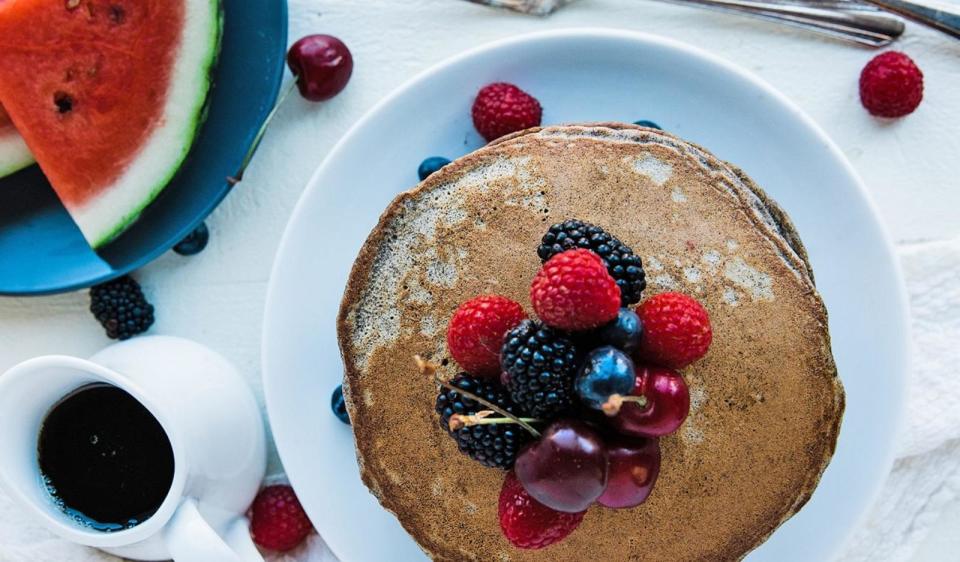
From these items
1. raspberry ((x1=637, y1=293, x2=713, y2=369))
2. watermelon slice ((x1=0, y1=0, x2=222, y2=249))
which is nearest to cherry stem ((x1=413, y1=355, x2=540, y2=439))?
raspberry ((x1=637, y1=293, x2=713, y2=369))

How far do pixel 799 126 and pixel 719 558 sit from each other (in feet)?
3.00

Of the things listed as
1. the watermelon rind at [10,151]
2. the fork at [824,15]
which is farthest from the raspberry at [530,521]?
the watermelon rind at [10,151]

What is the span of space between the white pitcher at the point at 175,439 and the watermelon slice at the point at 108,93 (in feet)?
1.23

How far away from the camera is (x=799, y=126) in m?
2.03

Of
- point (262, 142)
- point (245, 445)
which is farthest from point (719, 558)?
point (262, 142)

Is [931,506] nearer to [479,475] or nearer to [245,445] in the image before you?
[479,475]

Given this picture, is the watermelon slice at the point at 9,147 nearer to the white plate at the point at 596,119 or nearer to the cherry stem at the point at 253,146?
the cherry stem at the point at 253,146

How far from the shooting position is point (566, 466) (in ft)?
4.57

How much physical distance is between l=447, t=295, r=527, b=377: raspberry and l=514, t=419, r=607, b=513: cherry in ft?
0.59

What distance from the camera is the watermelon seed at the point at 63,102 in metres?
2.18

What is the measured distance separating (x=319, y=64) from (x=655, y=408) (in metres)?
1.23

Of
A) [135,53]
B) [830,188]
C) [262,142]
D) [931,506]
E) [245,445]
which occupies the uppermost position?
[830,188]

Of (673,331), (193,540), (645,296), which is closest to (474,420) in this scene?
(673,331)

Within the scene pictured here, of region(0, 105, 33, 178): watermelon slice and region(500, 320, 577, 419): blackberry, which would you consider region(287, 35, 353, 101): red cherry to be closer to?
region(0, 105, 33, 178): watermelon slice
